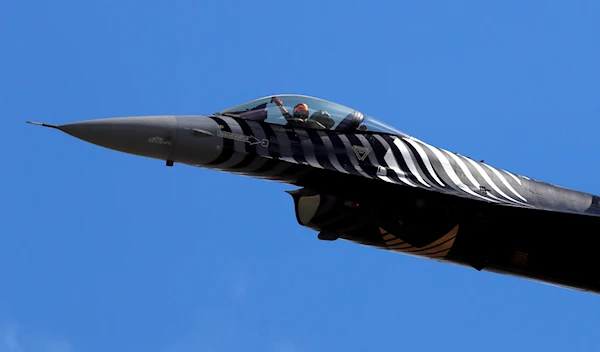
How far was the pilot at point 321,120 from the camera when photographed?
18328 millimetres

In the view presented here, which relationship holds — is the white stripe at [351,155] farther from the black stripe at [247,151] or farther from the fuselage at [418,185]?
the black stripe at [247,151]

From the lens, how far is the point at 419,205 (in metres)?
18.5

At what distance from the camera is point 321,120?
18.4 m

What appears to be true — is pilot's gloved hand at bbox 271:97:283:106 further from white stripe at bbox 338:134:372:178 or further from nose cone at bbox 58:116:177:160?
nose cone at bbox 58:116:177:160

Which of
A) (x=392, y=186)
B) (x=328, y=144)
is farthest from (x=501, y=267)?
(x=328, y=144)

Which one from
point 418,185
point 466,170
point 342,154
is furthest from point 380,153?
point 466,170

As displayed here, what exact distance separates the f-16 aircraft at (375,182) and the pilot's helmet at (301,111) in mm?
24

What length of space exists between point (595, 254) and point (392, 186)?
4543 mm

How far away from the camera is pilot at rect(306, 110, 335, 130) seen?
18.3 m

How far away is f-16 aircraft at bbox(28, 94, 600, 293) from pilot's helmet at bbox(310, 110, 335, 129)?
0.02 metres

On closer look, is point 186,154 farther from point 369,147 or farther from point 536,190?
point 536,190

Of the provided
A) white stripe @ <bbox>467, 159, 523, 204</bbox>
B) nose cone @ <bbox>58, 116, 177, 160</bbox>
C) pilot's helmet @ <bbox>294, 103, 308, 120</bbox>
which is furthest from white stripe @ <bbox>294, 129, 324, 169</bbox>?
white stripe @ <bbox>467, 159, 523, 204</bbox>

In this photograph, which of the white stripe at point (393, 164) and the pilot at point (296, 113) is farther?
the white stripe at point (393, 164)

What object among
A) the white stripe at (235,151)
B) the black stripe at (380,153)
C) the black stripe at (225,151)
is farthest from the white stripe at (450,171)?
the black stripe at (225,151)
